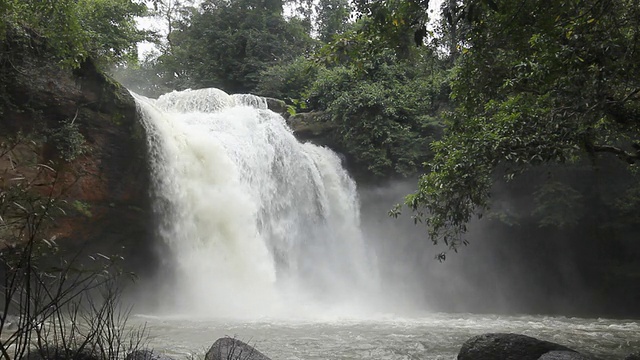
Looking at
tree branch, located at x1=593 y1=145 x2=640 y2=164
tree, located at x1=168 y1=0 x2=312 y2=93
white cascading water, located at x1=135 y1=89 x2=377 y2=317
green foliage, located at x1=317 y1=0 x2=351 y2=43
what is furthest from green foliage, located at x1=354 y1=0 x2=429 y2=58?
green foliage, located at x1=317 y1=0 x2=351 y2=43

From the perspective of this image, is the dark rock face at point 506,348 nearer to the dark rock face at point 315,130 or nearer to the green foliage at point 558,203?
the green foliage at point 558,203

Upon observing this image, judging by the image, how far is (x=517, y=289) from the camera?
18141mm

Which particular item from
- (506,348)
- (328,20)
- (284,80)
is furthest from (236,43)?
(506,348)

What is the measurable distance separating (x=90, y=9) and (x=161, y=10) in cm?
1417

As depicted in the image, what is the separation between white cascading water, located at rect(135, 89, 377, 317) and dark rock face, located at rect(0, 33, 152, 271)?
59 cm

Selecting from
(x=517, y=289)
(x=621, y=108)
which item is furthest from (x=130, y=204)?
(x=517, y=289)

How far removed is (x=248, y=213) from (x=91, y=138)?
14.2ft

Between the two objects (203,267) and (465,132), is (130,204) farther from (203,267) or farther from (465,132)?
(465,132)

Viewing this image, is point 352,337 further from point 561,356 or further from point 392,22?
point 392,22

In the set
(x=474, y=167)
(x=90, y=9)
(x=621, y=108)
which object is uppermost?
(x=90, y=9)

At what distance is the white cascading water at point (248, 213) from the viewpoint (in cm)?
1268

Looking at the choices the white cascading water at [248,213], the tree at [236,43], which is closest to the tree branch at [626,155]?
the white cascading water at [248,213]

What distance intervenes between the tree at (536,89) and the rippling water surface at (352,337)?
223 centimetres

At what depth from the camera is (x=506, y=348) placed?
6.17 metres
